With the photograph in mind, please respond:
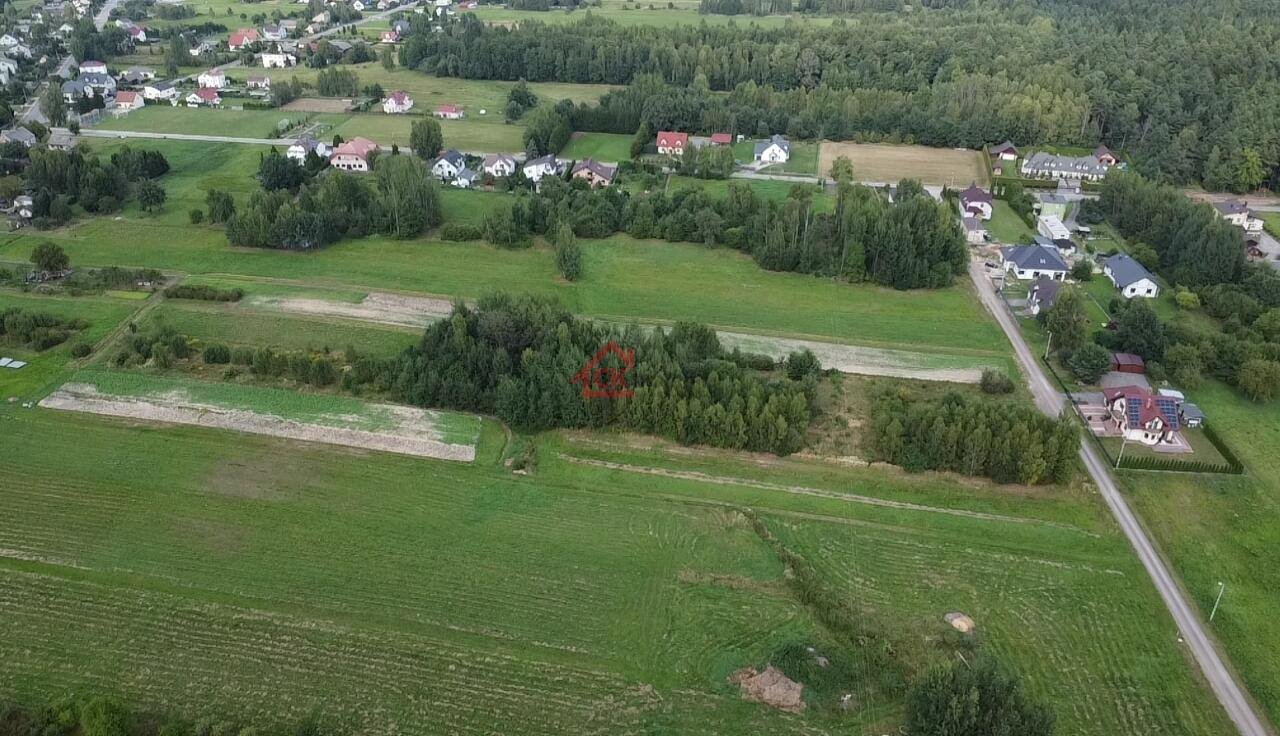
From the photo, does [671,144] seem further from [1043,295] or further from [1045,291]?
[1043,295]

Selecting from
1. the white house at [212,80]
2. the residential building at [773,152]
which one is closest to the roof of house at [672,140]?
the residential building at [773,152]

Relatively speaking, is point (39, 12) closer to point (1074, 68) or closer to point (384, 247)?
point (384, 247)

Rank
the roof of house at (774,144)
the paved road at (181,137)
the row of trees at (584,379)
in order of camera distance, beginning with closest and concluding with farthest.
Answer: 1. the row of trees at (584,379)
2. the roof of house at (774,144)
3. the paved road at (181,137)

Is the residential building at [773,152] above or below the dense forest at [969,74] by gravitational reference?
below

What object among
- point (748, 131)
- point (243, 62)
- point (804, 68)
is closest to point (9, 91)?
point (243, 62)

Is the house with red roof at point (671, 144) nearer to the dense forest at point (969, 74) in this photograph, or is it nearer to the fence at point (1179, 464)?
the dense forest at point (969, 74)
